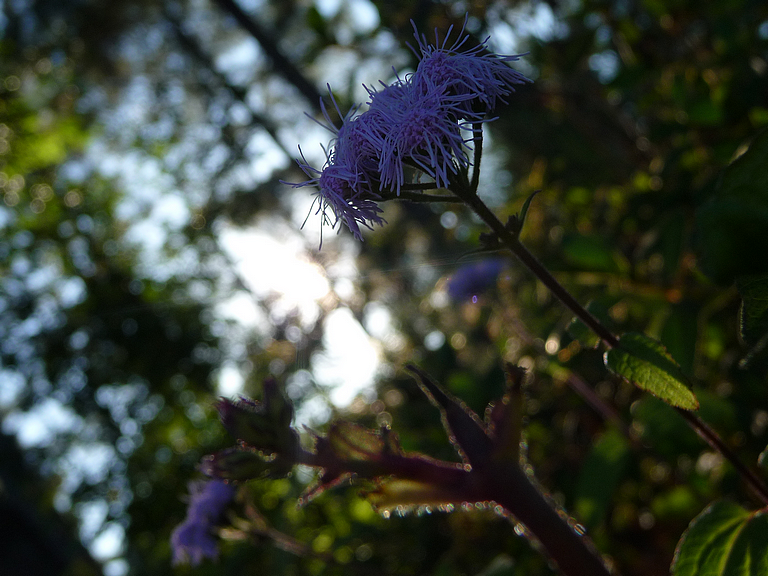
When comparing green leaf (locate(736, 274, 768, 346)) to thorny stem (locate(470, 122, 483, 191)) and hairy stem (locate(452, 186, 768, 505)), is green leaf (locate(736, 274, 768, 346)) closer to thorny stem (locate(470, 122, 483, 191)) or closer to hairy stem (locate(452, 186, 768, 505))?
hairy stem (locate(452, 186, 768, 505))

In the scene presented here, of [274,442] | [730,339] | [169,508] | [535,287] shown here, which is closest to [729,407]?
[730,339]

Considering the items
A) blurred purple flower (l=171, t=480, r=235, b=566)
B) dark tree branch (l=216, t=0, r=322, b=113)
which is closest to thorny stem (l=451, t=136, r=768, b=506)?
blurred purple flower (l=171, t=480, r=235, b=566)

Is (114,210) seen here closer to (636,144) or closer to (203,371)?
(203,371)

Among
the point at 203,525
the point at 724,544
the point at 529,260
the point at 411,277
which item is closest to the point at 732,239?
the point at 529,260

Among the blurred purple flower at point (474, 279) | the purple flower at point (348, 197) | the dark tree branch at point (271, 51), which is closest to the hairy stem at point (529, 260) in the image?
the purple flower at point (348, 197)

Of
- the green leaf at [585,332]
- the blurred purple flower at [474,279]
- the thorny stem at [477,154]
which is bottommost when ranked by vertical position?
the green leaf at [585,332]

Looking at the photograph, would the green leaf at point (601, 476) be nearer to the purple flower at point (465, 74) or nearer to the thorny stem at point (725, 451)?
the thorny stem at point (725, 451)
